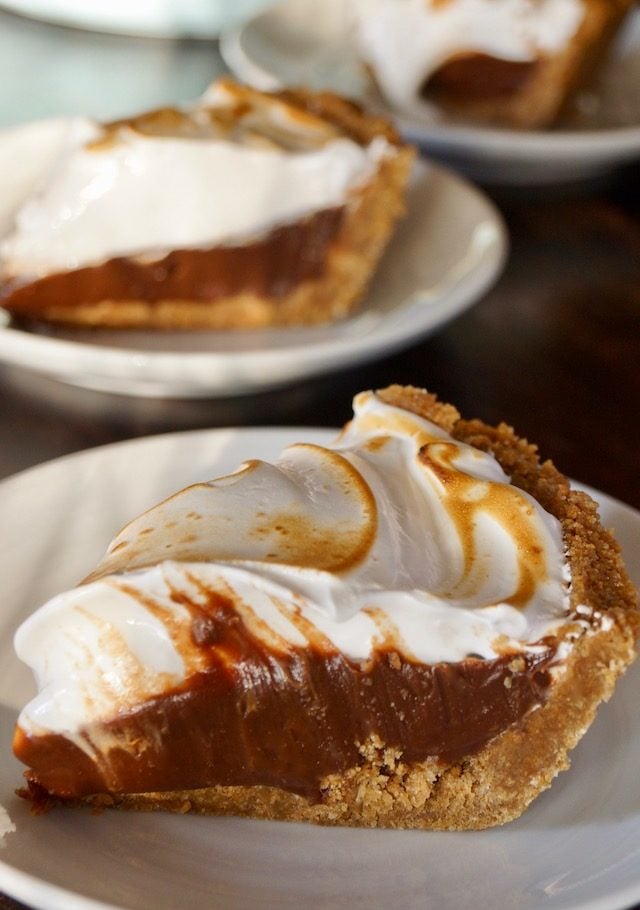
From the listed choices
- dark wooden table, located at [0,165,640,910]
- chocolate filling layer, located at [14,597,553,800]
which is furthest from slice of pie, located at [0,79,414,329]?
chocolate filling layer, located at [14,597,553,800]

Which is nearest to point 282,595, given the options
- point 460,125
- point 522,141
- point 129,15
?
point 522,141

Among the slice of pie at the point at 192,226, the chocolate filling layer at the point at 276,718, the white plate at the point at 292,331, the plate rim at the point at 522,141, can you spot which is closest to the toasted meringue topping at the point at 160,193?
the slice of pie at the point at 192,226

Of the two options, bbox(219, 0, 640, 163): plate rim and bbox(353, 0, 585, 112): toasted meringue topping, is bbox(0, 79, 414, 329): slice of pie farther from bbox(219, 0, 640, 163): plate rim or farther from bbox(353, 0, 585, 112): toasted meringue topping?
bbox(353, 0, 585, 112): toasted meringue topping

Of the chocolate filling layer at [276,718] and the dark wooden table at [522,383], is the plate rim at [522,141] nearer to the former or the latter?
the dark wooden table at [522,383]

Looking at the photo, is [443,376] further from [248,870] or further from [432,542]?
[248,870]

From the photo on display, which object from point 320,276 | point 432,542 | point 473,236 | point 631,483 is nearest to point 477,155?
point 473,236

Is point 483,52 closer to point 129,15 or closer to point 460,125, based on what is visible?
point 460,125
